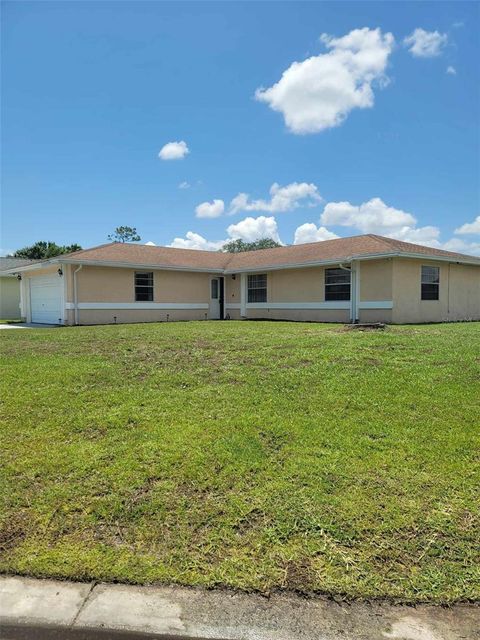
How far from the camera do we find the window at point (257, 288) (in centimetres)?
2231

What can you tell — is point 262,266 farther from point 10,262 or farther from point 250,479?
point 10,262

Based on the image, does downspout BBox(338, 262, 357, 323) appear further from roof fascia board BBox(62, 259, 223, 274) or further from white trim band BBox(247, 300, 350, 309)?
roof fascia board BBox(62, 259, 223, 274)

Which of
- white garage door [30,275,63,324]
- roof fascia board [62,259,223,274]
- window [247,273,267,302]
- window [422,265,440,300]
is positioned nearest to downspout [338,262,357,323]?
window [422,265,440,300]

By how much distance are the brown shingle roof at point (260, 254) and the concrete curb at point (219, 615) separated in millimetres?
14996

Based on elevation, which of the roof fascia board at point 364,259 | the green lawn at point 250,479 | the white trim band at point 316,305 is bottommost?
Answer: the green lawn at point 250,479

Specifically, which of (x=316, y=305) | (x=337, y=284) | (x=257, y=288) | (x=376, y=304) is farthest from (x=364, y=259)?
(x=257, y=288)

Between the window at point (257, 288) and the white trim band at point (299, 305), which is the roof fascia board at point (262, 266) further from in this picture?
the white trim band at point (299, 305)

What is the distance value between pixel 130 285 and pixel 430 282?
501 inches

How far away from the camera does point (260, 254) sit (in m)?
25.0

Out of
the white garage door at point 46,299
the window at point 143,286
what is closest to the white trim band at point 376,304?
the window at point 143,286

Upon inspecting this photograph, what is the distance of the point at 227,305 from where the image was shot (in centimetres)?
2391

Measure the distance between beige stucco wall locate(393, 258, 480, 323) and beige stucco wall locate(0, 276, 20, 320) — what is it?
21.8m

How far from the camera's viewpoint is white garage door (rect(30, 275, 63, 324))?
1970 centimetres

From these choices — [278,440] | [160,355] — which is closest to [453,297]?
[160,355]
